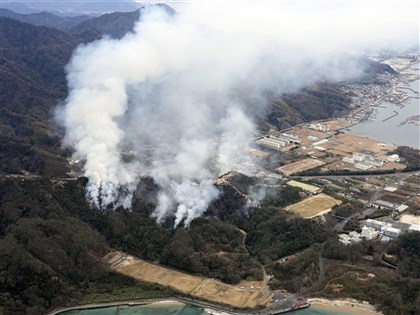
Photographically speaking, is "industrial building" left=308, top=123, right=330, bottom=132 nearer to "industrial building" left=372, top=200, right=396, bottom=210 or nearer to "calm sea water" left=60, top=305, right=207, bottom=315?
"industrial building" left=372, top=200, right=396, bottom=210

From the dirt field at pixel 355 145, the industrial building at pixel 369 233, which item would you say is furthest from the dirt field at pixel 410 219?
the dirt field at pixel 355 145

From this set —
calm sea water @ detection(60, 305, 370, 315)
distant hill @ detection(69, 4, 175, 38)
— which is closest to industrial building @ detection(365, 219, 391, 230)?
calm sea water @ detection(60, 305, 370, 315)

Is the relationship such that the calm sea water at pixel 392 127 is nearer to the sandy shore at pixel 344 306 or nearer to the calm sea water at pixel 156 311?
the sandy shore at pixel 344 306

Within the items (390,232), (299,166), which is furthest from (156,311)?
(299,166)

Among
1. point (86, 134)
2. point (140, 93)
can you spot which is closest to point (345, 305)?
point (86, 134)

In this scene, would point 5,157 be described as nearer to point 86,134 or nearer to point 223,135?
point 86,134

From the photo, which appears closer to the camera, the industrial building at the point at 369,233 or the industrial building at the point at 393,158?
the industrial building at the point at 369,233
